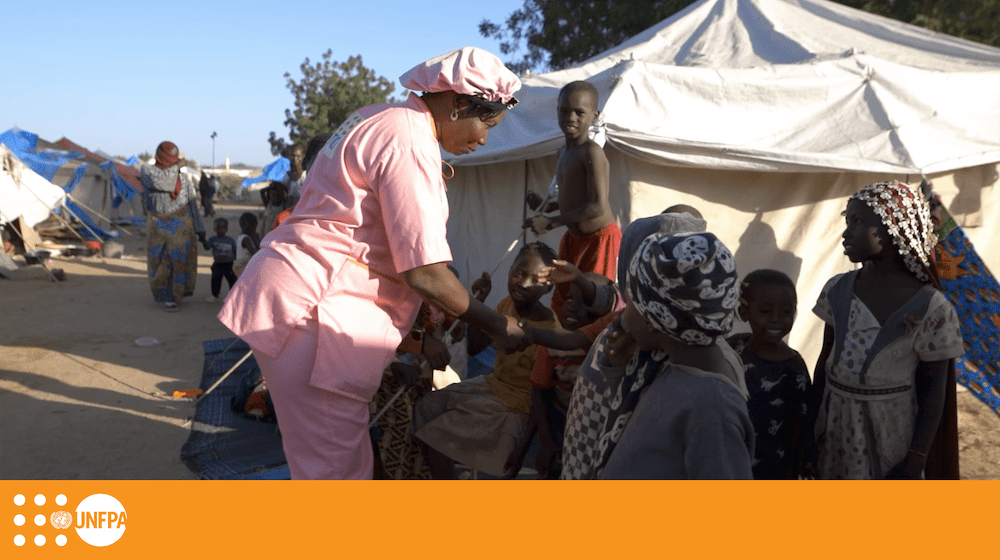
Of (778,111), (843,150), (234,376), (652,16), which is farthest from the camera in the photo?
(652,16)

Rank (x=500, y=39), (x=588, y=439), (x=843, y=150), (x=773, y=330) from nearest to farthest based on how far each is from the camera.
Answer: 1. (x=588, y=439)
2. (x=773, y=330)
3. (x=843, y=150)
4. (x=500, y=39)

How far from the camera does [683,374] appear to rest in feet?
4.94

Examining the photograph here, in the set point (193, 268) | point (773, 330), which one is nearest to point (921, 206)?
point (773, 330)

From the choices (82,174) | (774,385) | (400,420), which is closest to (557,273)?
(400,420)

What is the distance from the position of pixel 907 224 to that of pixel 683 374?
1.46 metres

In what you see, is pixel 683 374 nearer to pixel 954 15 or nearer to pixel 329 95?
pixel 954 15

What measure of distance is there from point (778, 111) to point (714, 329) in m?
4.54

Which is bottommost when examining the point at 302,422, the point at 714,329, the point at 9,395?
the point at 9,395

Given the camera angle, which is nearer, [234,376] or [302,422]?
[302,422]

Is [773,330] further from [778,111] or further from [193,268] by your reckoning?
[193,268]

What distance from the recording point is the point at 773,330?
275 cm

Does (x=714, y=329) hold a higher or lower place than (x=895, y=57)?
lower

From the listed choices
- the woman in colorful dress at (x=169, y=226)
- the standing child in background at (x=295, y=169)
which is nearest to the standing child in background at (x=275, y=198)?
the standing child in background at (x=295, y=169)

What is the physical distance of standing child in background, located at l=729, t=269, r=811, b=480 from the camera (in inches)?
106
